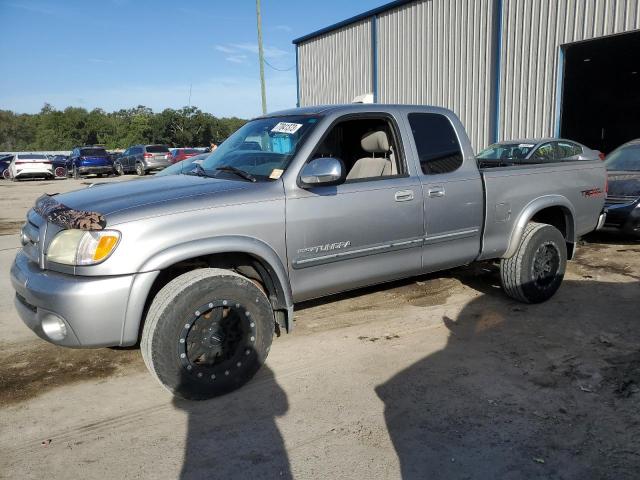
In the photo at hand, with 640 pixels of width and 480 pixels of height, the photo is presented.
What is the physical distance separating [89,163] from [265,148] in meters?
27.9

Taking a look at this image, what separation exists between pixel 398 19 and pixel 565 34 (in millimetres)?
6456

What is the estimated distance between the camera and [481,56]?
50.5 ft

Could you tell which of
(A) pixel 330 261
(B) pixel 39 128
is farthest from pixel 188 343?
(B) pixel 39 128

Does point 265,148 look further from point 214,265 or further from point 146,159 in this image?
point 146,159

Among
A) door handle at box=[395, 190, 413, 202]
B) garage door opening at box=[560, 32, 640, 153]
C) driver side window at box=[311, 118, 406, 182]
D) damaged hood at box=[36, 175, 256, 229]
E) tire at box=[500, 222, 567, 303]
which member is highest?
garage door opening at box=[560, 32, 640, 153]

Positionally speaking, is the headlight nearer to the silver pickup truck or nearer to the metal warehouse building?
the silver pickup truck

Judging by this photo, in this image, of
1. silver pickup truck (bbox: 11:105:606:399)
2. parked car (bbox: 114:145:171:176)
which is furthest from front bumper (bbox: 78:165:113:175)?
silver pickup truck (bbox: 11:105:606:399)

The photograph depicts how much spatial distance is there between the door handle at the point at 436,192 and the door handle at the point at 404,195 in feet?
0.66

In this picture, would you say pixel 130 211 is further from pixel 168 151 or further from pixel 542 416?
pixel 168 151

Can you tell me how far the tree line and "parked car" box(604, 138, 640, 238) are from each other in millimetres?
64547

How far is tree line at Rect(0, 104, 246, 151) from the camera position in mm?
70750

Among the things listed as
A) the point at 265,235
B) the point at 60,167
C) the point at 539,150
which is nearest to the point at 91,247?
the point at 265,235

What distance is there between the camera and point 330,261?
375 centimetres

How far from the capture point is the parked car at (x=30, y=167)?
27.2 metres
